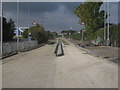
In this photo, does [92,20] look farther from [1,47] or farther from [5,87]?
[5,87]

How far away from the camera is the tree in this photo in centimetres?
4225

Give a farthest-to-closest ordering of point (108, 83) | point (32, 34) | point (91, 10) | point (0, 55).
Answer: point (32, 34), point (91, 10), point (0, 55), point (108, 83)

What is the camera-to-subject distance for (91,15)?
4266 centimetres

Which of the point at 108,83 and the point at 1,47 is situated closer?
the point at 108,83

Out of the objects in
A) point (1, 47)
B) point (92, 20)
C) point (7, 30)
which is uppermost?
point (92, 20)

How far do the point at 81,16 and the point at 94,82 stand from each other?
124 feet

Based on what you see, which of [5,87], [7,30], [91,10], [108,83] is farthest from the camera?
[91,10]

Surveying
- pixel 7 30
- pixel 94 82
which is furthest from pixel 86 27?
pixel 94 82

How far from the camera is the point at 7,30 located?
3384 centimetres

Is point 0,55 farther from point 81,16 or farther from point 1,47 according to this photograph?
point 81,16

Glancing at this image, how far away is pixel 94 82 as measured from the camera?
288 inches

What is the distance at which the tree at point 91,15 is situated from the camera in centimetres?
4225

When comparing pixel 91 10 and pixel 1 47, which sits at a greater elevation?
pixel 91 10

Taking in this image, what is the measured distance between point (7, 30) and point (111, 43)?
70.6 feet
